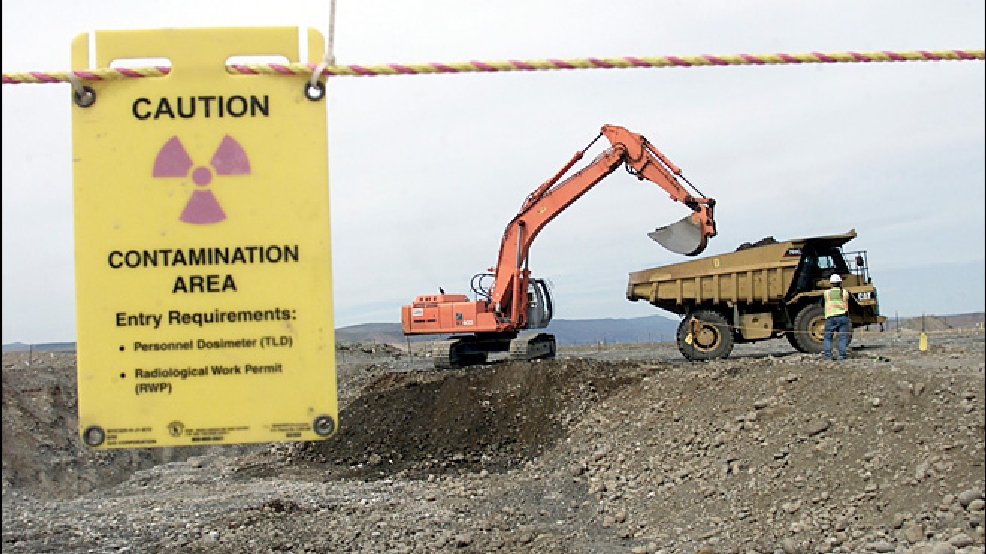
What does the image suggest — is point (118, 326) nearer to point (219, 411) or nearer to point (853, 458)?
point (219, 411)

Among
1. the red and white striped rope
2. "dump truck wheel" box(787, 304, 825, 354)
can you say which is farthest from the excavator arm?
the red and white striped rope

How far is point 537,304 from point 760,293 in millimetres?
4741

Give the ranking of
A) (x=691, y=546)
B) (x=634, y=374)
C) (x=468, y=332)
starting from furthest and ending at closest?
(x=468, y=332) → (x=634, y=374) → (x=691, y=546)

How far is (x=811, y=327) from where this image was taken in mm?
14406

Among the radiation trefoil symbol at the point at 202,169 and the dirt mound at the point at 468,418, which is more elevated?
the radiation trefoil symbol at the point at 202,169

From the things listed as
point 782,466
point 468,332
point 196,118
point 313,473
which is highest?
point 196,118

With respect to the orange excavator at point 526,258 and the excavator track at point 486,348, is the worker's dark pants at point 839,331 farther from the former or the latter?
the excavator track at point 486,348

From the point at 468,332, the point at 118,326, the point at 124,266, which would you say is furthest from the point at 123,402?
the point at 468,332

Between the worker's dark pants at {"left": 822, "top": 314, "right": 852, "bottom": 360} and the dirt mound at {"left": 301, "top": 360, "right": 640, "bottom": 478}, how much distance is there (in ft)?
9.65

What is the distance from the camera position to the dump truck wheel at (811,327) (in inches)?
563

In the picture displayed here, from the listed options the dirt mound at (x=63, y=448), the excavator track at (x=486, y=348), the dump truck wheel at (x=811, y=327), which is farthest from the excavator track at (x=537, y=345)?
the dirt mound at (x=63, y=448)

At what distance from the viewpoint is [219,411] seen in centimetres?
202

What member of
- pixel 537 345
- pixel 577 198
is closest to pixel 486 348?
pixel 537 345

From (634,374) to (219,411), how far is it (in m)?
11.3
